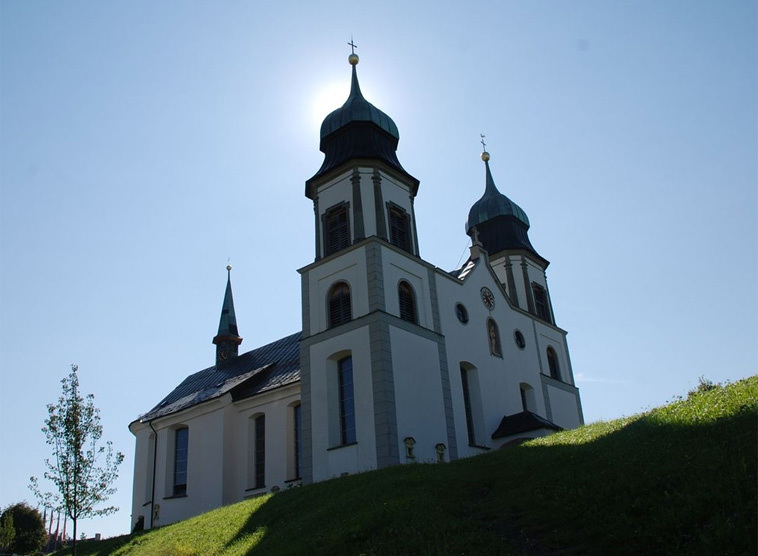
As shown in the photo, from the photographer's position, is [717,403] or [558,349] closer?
[717,403]

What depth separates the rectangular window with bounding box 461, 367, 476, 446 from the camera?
25.5m

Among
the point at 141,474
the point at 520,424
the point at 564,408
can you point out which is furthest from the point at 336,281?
the point at 141,474

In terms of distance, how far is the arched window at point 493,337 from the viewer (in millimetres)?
28625

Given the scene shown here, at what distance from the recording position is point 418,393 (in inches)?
923

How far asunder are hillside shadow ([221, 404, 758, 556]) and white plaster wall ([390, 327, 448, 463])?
6169 millimetres

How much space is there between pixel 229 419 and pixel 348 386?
9219 millimetres

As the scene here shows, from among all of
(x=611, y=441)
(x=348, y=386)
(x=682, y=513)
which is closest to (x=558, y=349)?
(x=348, y=386)

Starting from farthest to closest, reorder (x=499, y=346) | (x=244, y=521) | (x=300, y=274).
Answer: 1. (x=499, y=346)
2. (x=300, y=274)
3. (x=244, y=521)

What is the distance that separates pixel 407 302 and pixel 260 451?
32.0 ft

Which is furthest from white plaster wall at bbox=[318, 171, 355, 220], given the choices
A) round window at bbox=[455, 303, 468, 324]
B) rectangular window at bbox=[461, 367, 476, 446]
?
rectangular window at bbox=[461, 367, 476, 446]

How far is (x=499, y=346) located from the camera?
29.1 metres

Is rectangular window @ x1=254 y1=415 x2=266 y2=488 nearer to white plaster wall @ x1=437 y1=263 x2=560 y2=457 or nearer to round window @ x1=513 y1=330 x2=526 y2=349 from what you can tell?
white plaster wall @ x1=437 y1=263 x2=560 y2=457

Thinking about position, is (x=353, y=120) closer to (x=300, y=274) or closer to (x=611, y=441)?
(x=300, y=274)

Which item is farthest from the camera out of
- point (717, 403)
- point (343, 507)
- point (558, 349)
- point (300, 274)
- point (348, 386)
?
point (558, 349)
